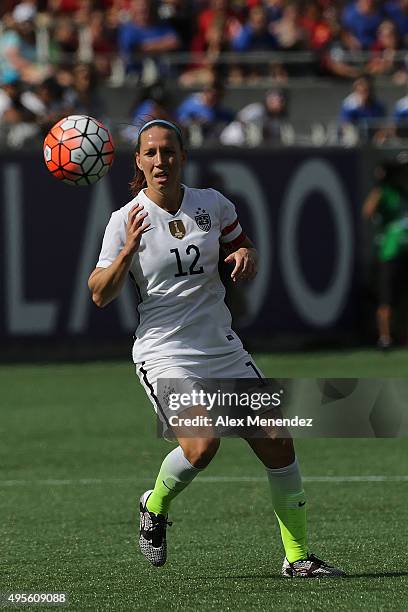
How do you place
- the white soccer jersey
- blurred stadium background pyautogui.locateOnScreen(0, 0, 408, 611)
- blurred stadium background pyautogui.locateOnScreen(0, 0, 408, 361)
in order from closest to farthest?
the white soccer jersey, blurred stadium background pyautogui.locateOnScreen(0, 0, 408, 611), blurred stadium background pyautogui.locateOnScreen(0, 0, 408, 361)

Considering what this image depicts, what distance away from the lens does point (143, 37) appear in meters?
19.3

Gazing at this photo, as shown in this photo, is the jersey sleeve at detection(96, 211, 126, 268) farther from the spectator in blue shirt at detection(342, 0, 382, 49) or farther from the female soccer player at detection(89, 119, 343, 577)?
the spectator in blue shirt at detection(342, 0, 382, 49)

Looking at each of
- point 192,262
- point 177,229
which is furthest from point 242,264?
point 177,229

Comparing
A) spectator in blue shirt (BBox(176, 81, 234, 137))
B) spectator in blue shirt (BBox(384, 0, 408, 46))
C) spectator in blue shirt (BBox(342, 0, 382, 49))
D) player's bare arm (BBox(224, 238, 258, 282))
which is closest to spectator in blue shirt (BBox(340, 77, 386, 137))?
spectator in blue shirt (BBox(176, 81, 234, 137))

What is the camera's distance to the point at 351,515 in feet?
28.1

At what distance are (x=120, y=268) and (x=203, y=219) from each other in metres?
0.62

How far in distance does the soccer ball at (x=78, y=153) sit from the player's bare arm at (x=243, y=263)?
114 cm

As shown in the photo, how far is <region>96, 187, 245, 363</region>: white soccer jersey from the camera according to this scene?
6559mm

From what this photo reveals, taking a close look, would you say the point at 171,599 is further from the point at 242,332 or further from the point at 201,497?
the point at 242,332

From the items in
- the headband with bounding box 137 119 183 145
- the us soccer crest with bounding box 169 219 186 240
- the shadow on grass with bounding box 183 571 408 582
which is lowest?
the shadow on grass with bounding box 183 571 408 582

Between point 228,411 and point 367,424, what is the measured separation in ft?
2.14

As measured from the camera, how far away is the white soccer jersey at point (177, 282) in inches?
258

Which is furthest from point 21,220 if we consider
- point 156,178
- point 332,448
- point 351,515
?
point 156,178

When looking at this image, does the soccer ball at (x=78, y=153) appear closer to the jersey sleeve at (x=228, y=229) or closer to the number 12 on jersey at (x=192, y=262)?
the jersey sleeve at (x=228, y=229)
